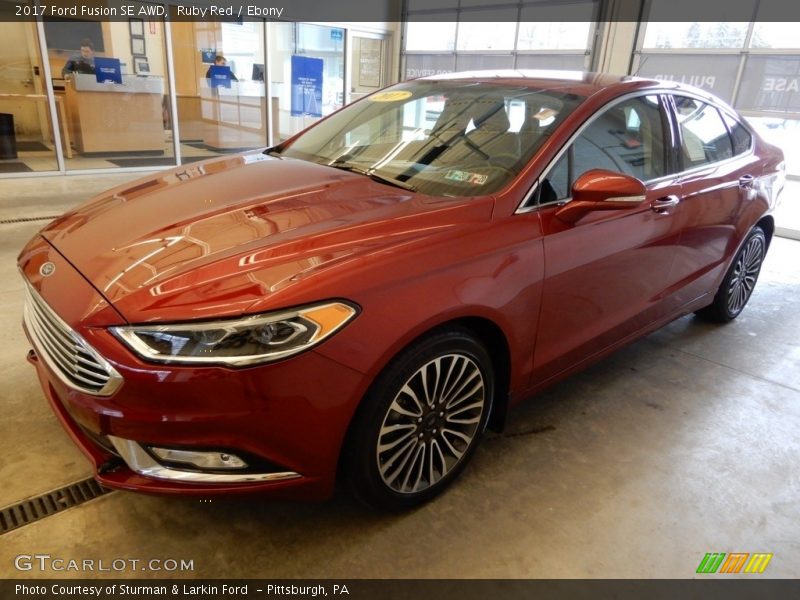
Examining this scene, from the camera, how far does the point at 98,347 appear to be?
1354 millimetres

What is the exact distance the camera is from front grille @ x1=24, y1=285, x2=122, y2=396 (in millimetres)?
1360

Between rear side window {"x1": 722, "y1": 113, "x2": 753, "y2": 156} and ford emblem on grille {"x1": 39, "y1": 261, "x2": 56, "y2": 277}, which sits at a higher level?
rear side window {"x1": 722, "y1": 113, "x2": 753, "y2": 156}

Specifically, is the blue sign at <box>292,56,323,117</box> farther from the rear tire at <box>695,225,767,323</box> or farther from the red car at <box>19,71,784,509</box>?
the rear tire at <box>695,225,767,323</box>

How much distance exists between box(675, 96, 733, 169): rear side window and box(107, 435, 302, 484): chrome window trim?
2295mm

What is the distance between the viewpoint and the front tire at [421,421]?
5.09 feet

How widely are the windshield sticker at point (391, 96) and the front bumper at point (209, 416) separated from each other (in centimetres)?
162

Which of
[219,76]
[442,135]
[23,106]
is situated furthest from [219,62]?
[442,135]

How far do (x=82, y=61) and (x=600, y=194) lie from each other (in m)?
8.10

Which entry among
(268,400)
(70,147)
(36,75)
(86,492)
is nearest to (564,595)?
(268,400)

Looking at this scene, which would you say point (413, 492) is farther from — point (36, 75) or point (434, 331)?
point (36, 75)

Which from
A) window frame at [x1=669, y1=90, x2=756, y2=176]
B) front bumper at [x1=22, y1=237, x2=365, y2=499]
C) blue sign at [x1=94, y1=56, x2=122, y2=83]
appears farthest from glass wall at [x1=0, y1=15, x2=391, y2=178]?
front bumper at [x1=22, y1=237, x2=365, y2=499]

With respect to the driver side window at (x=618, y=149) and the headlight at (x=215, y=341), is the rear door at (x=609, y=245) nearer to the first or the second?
the driver side window at (x=618, y=149)

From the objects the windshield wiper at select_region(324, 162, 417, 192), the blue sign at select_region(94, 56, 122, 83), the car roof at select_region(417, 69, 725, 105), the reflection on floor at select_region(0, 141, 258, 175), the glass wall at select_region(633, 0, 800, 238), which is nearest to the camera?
the windshield wiper at select_region(324, 162, 417, 192)

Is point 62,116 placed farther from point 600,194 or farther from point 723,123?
point 600,194
